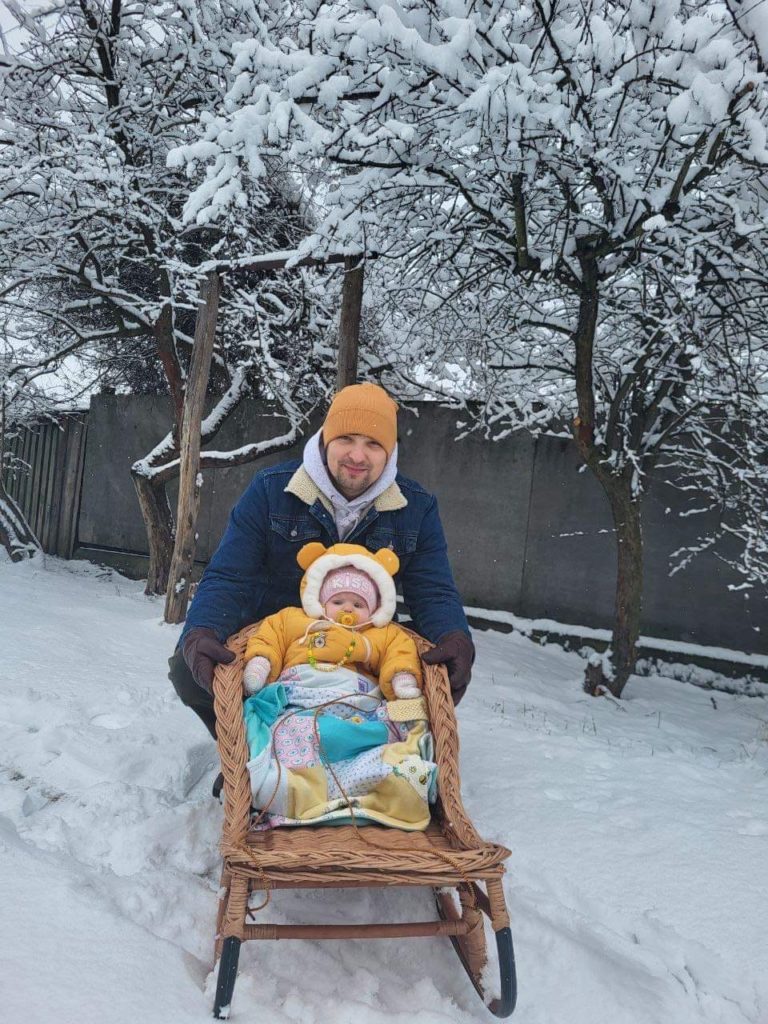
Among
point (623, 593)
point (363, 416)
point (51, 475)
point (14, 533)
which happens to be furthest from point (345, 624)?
point (51, 475)

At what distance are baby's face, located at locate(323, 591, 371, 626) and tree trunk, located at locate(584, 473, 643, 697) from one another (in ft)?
8.36

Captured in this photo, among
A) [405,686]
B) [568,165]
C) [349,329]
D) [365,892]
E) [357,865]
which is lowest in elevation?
[365,892]

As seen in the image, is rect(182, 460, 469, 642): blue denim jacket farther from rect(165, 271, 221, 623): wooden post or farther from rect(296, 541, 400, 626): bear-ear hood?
rect(165, 271, 221, 623): wooden post

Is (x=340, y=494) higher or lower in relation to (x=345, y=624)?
higher

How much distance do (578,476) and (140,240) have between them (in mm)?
3917

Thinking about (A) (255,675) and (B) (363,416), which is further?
(B) (363,416)

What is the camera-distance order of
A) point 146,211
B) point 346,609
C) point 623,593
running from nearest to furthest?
point 346,609, point 623,593, point 146,211

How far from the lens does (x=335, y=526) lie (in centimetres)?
271

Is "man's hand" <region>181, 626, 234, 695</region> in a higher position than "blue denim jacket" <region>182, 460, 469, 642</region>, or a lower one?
lower

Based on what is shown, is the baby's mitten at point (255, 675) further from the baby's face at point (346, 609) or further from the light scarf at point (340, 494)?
the light scarf at point (340, 494)

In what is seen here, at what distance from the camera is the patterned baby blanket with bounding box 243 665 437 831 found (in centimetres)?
203

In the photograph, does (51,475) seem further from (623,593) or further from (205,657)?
(205,657)

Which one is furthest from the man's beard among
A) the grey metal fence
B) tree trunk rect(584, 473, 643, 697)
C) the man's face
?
the grey metal fence

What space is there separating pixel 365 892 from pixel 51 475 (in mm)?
7178
